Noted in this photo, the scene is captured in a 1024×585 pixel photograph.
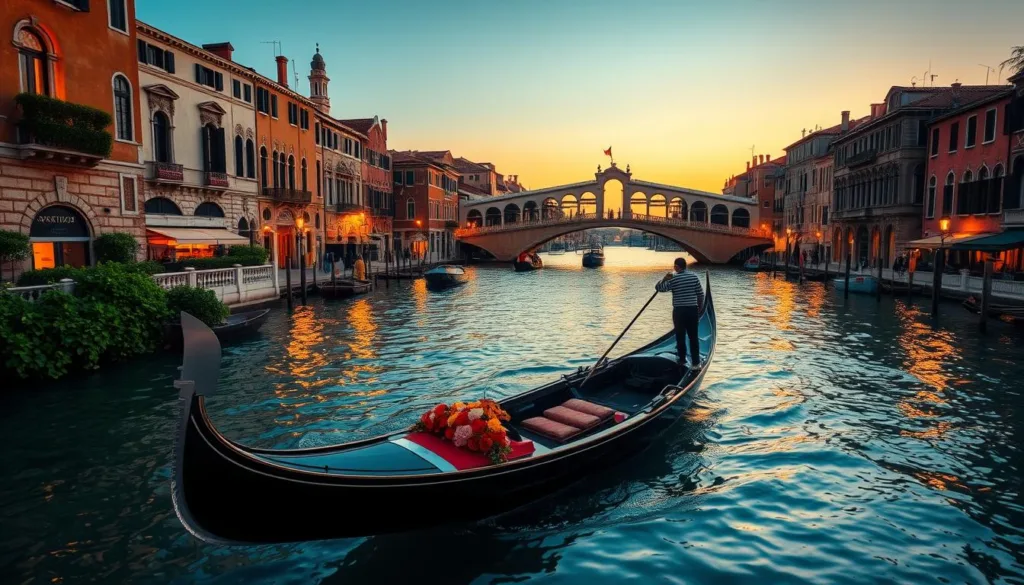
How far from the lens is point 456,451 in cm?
428

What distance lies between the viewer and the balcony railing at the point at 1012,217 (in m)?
17.4

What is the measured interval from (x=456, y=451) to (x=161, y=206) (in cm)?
1638

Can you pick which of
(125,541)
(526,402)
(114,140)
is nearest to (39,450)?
(125,541)

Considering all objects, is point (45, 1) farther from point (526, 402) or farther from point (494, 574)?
point (494, 574)

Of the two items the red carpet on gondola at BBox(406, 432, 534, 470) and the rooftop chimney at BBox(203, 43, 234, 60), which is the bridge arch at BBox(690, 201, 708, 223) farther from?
the red carpet on gondola at BBox(406, 432, 534, 470)

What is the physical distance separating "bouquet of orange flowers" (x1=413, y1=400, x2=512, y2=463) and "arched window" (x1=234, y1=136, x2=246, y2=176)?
18.8 m

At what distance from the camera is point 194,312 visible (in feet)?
34.8

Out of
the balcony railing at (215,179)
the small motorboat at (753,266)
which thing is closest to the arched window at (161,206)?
the balcony railing at (215,179)

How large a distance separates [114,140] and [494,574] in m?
12.5

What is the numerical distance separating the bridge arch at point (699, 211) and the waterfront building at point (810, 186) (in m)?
5.68

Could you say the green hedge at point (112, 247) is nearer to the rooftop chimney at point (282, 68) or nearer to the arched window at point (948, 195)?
the rooftop chimney at point (282, 68)

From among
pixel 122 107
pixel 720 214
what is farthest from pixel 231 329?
pixel 720 214

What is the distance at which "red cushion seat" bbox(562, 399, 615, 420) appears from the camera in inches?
214

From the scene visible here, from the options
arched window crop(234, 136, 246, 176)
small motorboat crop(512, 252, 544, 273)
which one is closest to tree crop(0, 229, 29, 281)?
arched window crop(234, 136, 246, 176)
